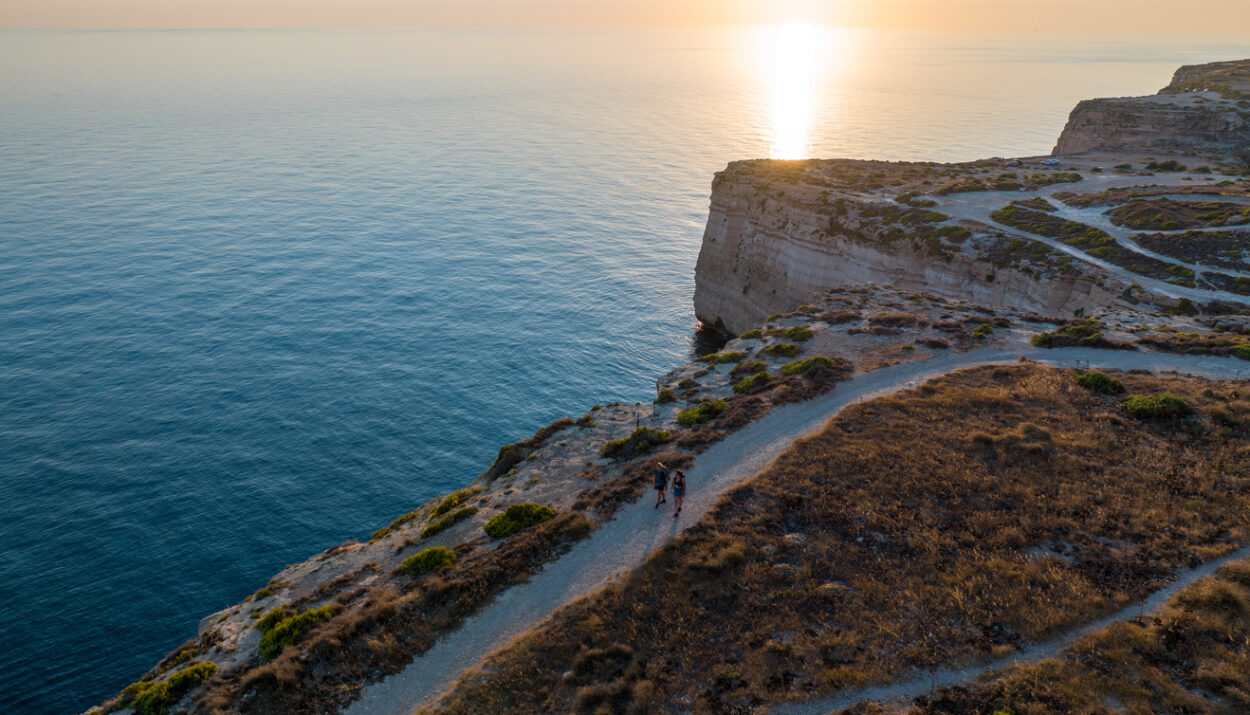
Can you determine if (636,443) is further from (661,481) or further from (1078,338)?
(1078,338)

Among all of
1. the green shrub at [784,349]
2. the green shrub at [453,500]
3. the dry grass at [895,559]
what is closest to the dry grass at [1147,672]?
the dry grass at [895,559]

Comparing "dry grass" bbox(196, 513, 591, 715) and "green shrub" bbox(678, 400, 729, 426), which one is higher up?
"green shrub" bbox(678, 400, 729, 426)

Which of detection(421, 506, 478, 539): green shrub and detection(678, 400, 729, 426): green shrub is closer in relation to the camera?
detection(421, 506, 478, 539): green shrub

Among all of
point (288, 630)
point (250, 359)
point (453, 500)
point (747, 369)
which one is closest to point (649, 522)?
point (453, 500)

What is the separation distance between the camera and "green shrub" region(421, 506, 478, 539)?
115ft

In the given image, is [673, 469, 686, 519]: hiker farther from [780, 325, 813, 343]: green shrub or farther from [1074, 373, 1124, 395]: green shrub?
[1074, 373, 1124, 395]: green shrub

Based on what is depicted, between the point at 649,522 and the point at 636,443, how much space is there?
27.4 feet

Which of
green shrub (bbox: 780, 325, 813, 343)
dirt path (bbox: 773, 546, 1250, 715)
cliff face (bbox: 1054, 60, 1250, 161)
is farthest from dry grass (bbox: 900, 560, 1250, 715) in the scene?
cliff face (bbox: 1054, 60, 1250, 161)

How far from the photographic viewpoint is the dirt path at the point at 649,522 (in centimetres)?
2477

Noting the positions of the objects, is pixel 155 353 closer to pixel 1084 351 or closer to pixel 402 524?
pixel 402 524

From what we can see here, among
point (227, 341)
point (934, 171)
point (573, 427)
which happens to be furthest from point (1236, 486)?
point (227, 341)

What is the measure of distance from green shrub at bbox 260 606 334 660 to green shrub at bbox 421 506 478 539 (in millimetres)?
6704

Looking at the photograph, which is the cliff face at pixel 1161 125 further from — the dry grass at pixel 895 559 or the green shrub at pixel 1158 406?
the green shrub at pixel 1158 406

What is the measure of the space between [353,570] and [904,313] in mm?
44904
